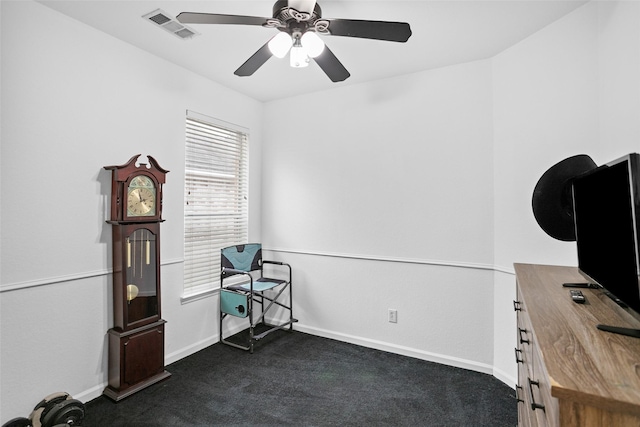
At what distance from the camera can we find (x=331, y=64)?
84.7 inches

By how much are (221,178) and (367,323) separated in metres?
2.15

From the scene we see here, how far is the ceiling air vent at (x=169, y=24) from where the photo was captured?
7.28 feet

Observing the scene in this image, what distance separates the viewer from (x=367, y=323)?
3375 millimetres

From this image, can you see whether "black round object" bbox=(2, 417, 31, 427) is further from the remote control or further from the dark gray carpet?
the remote control

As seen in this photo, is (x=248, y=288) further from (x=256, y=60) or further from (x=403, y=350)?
(x=256, y=60)

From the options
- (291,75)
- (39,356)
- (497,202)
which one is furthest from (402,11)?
(39,356)

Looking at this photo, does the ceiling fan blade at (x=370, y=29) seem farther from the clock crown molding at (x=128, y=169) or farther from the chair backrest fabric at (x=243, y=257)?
the chair backrest fabric at (x=243, y=257)

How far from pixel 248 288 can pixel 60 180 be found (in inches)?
71.7

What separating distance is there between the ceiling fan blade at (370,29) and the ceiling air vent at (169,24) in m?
1.20

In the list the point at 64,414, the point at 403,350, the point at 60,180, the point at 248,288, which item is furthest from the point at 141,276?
the point at 403,350

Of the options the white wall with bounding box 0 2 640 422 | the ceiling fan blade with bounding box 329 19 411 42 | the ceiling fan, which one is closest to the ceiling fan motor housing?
the ceiling fan

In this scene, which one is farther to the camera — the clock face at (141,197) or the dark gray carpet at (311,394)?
the clock face at (141,197)

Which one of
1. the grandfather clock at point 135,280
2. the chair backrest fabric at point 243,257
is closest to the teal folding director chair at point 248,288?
the chair backrest fabric at point 243,257

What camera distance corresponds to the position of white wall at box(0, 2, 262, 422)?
79.0 inches
